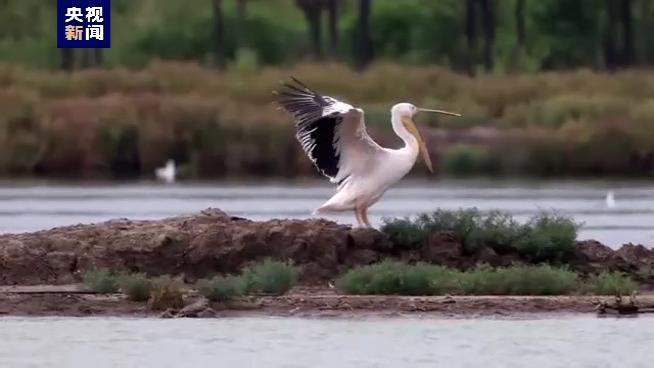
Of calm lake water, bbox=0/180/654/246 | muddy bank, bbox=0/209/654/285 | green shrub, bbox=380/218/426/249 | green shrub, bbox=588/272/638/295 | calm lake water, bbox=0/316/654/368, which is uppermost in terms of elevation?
green shrub, bbox=380/218/426/249

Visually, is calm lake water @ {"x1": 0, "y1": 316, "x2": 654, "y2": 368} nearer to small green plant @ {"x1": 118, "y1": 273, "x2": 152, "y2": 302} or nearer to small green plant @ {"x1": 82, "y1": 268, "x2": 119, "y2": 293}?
small green plant @ {"x1": 118, "y1": 273, "x2": 152, "y2": 302}

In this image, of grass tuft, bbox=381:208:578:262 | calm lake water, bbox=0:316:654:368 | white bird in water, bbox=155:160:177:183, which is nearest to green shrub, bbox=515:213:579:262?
grass tuft, bbox=381:208:578:262

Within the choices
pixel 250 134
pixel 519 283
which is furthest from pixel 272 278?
pixel 250 134

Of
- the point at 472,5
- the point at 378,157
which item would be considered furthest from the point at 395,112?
the point at 472,5

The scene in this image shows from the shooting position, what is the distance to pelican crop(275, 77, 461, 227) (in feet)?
59.9

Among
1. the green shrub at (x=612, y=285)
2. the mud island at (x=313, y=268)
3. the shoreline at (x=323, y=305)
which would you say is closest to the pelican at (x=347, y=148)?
the mud island at (x=313, y=268)

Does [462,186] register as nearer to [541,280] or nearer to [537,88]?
[537,88]

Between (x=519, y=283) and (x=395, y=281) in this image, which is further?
(x=519, y=283)

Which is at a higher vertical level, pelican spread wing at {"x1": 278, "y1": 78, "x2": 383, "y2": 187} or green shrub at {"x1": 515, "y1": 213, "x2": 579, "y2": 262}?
pelican spread wing at {"x1": 278, "y1": 78, "x2": 383, "y2": 187}

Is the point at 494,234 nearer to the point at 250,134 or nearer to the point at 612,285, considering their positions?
the point at 612,285

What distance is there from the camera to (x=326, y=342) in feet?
50.8

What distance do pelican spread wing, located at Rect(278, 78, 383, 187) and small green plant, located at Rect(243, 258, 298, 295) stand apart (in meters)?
1.56

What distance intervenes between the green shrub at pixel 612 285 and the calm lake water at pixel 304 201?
5.15 meters

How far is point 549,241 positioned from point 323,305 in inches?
96.3
